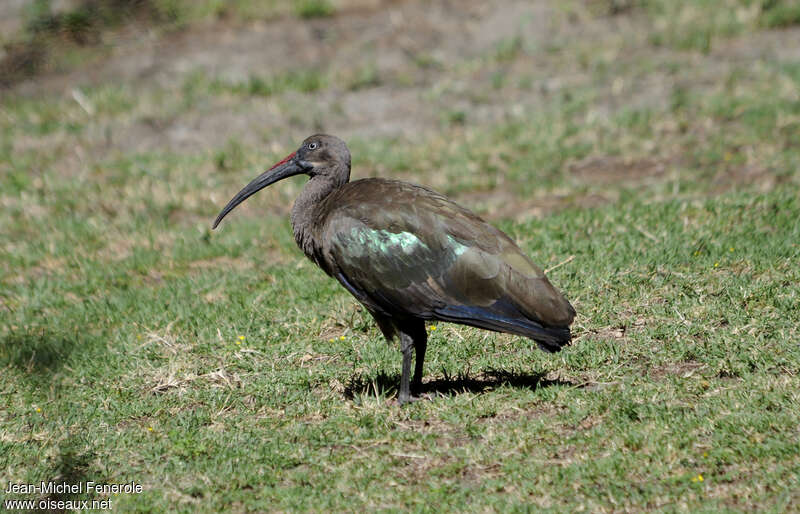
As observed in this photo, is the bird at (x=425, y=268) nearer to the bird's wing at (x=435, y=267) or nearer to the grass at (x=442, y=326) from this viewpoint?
the bird's wing at (x=435, y=267)

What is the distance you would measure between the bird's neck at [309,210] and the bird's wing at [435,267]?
21 cm

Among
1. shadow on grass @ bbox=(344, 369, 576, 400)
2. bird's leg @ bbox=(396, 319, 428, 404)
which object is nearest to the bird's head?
bird's leg @ bbox=(396, 319, 428, 404)

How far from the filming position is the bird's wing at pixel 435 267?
5.33 meters

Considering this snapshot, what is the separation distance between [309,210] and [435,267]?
1009 millimetres

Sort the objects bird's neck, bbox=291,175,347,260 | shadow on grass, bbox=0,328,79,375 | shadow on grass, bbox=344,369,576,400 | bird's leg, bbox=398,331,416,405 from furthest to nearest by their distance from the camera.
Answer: shadow on grass, bbox=0,328,79,375
bird's neck, bbox=291,175,347,260
shadow on grass, bbox=344,369,576,400
bird's leg, bbox=398,331,416,405

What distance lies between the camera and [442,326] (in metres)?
6.82

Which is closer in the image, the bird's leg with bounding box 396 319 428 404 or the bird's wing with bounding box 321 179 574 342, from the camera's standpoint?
the bird's wing with bounding box 321 179 574 342

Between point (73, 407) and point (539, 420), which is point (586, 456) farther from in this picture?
point (73, 407)

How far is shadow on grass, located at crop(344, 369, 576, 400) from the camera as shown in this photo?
578 centimetres

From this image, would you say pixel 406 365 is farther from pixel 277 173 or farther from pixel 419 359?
Answer: pixel 277 173

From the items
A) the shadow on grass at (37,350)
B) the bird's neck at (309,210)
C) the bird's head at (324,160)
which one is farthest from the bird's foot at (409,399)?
the shadow on grass at (37,350)

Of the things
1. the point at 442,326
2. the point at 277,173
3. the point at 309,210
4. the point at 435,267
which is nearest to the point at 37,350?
the point at 277,173

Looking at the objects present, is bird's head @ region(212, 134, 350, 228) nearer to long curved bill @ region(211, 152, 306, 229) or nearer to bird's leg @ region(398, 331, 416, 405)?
long curved bill @ region(211, 152, 306, 229)

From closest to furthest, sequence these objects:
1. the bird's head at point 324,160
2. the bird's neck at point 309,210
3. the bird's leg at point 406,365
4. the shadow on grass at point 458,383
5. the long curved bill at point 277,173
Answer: the bird's leg at point 406,365, the shadow on grass at point 458,383, the bird's neck at point 309,210, the bird's head at point 324,160, the long curved bill at point 277,173
